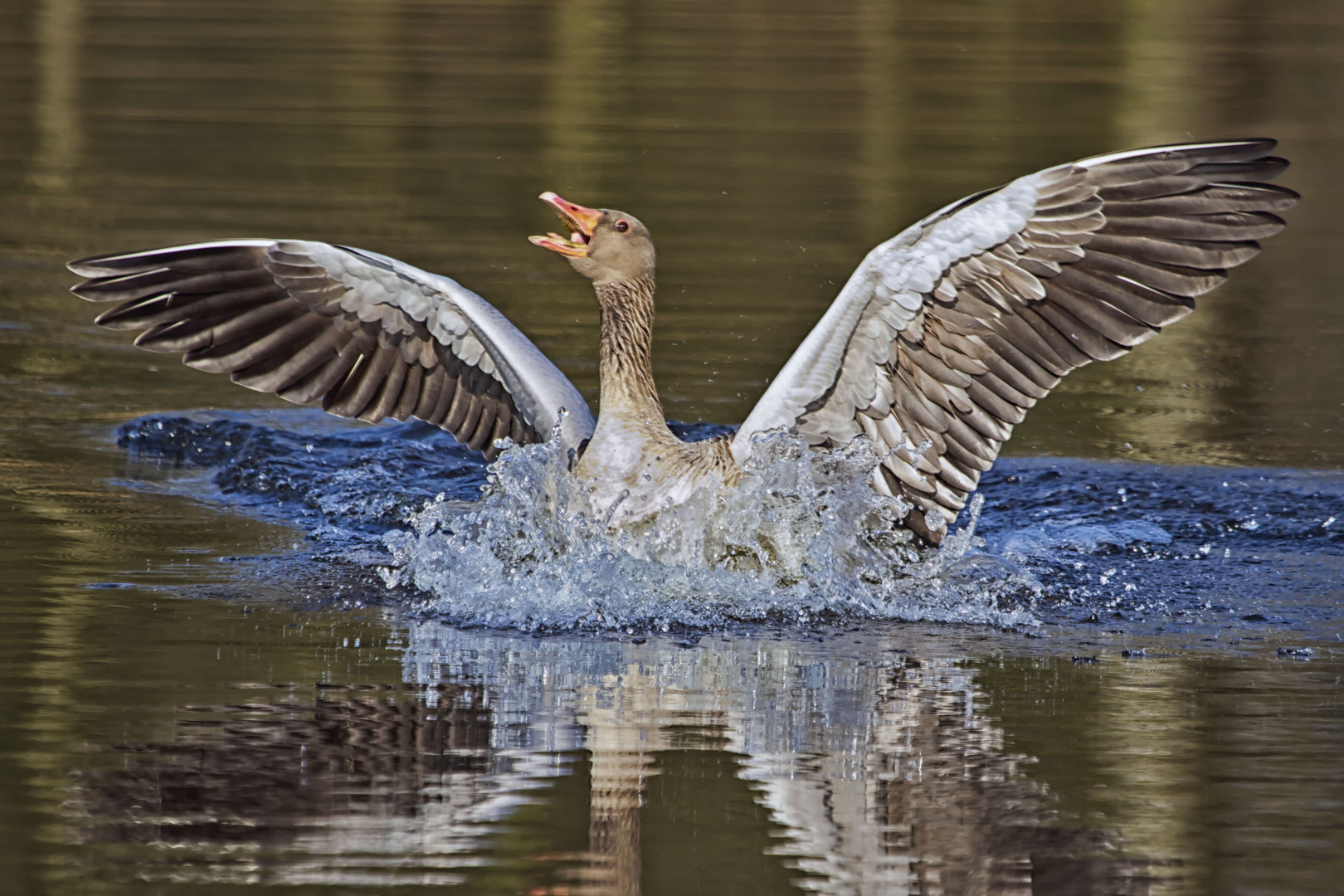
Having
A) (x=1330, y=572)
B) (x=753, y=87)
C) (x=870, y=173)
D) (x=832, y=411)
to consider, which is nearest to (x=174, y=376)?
(x=832, y=411)

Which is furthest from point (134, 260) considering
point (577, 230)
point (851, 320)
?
point (851, 320)

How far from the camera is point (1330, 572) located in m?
8.42

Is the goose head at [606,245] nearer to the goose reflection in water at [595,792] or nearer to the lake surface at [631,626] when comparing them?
the lake surface at [631,626]

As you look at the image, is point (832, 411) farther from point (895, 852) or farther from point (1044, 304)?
point (895, 852)

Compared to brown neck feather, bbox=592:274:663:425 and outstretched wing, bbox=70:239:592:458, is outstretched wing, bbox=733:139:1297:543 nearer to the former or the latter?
brown neck feather, bbox=592:274:663:425

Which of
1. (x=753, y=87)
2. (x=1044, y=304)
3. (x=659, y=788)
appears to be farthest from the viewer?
(x=753, y=87)

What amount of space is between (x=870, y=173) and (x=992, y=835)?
611 inches

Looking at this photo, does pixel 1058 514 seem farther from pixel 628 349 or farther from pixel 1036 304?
pixel 628 349

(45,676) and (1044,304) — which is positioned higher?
(1044,304)

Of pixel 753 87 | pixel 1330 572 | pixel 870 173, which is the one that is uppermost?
pixel 753 87

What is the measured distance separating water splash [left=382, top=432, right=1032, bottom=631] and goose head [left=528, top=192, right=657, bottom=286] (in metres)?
0.94

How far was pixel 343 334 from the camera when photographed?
8.76m

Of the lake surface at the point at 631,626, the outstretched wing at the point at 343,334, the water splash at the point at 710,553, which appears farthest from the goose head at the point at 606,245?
the lake surface at the point at 631,626

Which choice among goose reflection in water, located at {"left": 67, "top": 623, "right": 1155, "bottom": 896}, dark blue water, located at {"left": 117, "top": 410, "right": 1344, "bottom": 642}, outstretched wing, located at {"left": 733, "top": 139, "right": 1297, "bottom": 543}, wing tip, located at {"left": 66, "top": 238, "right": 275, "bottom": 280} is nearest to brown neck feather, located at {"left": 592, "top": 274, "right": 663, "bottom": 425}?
outstretched wing, located at {"left": 733, "top": 139, "right": 1297, "bottom": 543}
